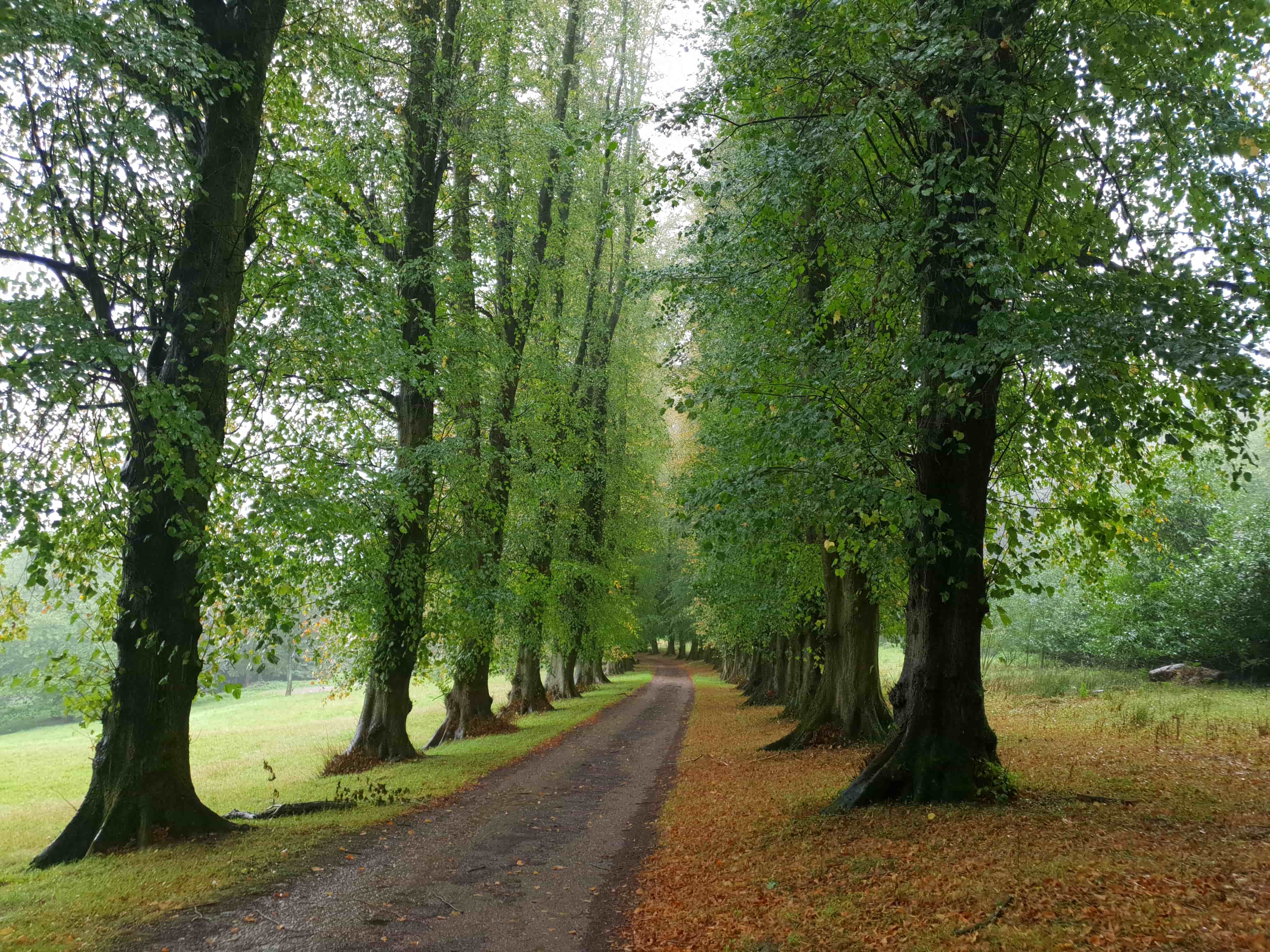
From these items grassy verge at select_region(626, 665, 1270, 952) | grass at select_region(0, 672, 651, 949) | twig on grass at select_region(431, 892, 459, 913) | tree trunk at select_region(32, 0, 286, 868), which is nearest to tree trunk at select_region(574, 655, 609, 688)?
grass at select_region(0, 672, 651, 949)

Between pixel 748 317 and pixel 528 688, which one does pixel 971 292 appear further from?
pixel 528 688

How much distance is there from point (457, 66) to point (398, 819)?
13763 mm

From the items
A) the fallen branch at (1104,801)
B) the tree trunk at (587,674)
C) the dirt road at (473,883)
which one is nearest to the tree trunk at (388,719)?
the dirt road at (473,883)

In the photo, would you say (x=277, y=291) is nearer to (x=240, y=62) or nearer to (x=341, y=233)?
(x=341, y=233)

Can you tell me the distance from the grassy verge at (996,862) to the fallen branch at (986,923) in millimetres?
17

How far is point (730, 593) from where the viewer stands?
66.1 feet

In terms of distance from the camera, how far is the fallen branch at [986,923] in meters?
4.61

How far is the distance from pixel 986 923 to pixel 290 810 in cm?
850

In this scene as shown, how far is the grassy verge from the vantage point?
444cm

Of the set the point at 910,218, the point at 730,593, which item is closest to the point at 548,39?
the point at 910,218

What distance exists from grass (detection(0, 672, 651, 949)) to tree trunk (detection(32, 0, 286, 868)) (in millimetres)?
541

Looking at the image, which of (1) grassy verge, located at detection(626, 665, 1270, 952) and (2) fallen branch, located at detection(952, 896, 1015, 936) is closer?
(1) grassy verge, located at detection(626, 665, 1270, 952)

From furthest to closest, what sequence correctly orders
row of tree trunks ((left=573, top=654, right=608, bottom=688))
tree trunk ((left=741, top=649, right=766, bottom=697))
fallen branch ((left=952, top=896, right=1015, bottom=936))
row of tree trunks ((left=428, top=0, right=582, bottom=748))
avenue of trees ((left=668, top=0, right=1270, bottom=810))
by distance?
1. row of tree trunks ((left=573, top=654, right=608, bottom=688))
2. tree trunk ((left=741, top=649, right=766, bottom=697))
3. row of tree trunks ((left=428, top=0, right=582, bottom=748))
4. avenue of trees ((left=668, top=0, right=1270, bottom=810))
5. fallen branch ((left=952, top=896, right=1015, bottom=936))

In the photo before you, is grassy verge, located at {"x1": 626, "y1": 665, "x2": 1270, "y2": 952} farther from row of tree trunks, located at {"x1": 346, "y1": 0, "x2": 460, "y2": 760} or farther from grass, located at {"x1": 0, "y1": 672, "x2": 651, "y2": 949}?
row of tree trunks, located at {"x1": 346, "y1": 0, "x2": 460, "y2": 760}
